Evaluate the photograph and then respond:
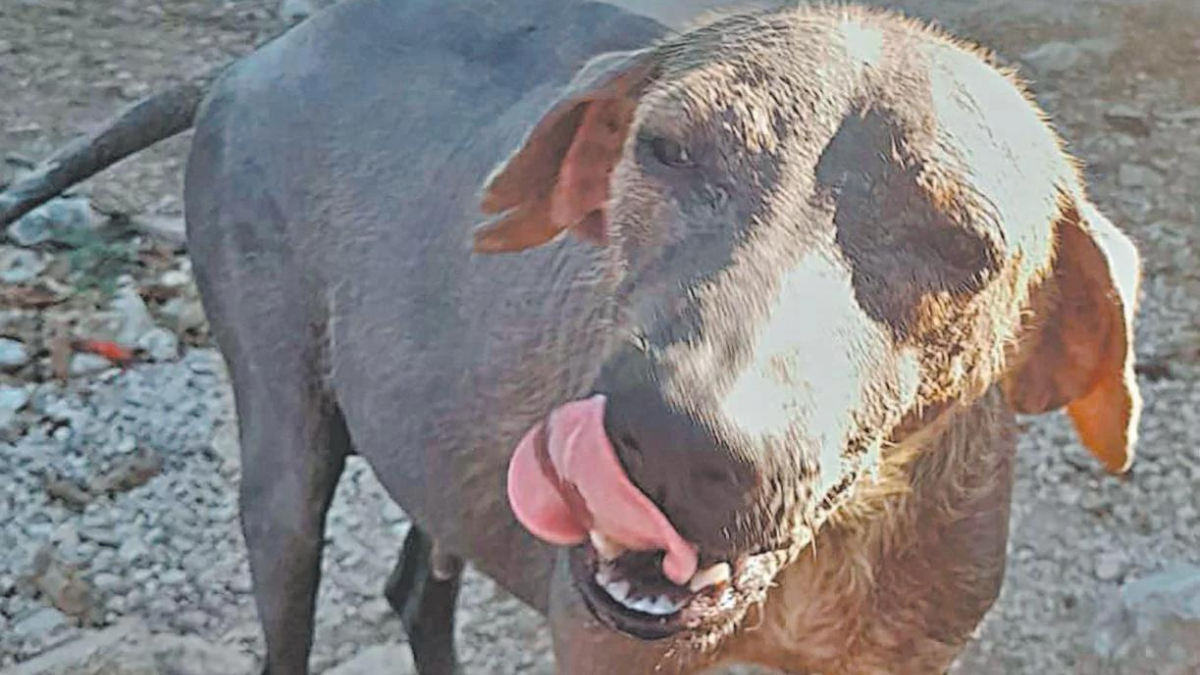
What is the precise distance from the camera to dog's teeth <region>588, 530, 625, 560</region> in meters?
1.88

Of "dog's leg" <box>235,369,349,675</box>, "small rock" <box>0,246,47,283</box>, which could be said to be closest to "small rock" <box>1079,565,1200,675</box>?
"dog's leg" <box>235,369,349,675</box>

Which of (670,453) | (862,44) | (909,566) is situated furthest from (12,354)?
(670,453)

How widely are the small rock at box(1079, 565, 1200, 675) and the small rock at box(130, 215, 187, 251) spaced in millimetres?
2333

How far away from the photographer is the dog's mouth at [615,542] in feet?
5.85

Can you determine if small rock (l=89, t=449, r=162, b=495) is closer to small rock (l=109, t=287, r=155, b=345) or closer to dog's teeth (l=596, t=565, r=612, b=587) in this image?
small rock (l=109, t=287, r=155, b=345)

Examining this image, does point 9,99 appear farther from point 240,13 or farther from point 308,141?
point 308,141

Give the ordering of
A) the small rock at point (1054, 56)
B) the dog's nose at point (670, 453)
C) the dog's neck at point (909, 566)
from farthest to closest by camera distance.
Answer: the small rock at point (1054, 56)
the dog's neck at point (909, 566)
the dog's nose at point (670, 453)

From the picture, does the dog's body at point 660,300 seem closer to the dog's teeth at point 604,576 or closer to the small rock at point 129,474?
the dog's teeth at point 604,576

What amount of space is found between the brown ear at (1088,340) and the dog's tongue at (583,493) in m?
0.57

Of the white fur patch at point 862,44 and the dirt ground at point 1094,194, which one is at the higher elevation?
the white fur patch at point 862,44

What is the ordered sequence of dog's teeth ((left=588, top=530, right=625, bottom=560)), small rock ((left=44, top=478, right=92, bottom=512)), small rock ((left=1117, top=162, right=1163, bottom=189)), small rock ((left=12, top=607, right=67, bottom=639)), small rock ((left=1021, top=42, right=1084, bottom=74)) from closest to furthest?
dog's teeth ((left=588, top=530, right=625, bottom=560)) < small rock ((left=12, top=607, right=67, bottom=639)) < small rock ((left=44, top=478, right=92, bottom=512)) < small rock ((left=1117, top=162, right=1163, bottom=189)) < small rock ((left=1021, top=42, right=1084, bottom=74))

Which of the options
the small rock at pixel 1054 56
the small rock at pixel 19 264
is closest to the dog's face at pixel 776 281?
the small rock at pixel 19 264

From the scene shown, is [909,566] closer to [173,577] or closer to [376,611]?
[376,611]

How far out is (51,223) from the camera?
466 centimetres
